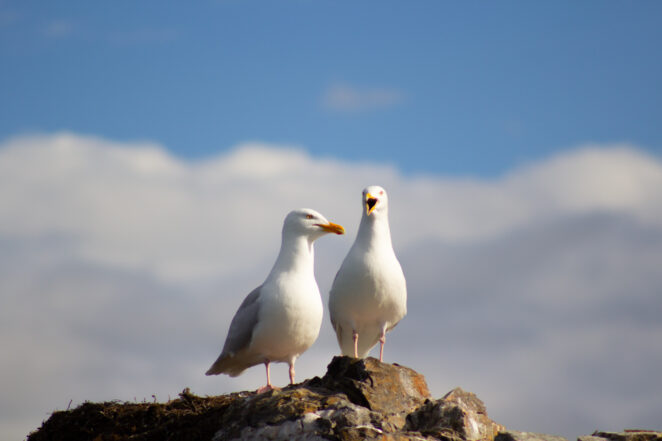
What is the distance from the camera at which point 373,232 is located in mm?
15023

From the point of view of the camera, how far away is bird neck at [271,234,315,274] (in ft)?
47.4

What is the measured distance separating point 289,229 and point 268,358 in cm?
233

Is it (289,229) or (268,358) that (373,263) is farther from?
(268,358)

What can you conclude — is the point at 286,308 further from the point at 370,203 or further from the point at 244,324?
the point at 370,203

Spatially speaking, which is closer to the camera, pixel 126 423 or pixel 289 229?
pixel 126 423

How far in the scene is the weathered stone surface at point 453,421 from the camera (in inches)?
434

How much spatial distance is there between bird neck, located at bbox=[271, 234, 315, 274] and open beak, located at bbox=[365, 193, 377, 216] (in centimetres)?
125

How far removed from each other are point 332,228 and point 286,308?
1669mm

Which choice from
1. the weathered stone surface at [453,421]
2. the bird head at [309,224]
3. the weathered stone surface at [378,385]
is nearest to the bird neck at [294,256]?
the bird head at [309,224]

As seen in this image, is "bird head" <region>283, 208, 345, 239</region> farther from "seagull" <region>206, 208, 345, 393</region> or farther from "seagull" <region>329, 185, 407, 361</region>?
"seagull" <region>329, 185, 407, 361</region>

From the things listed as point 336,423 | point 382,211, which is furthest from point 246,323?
point 336,423

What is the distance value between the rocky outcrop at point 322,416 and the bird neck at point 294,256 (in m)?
2.40

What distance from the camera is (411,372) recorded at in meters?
12.5

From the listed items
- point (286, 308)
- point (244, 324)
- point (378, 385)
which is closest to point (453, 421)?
point (378, 385)
